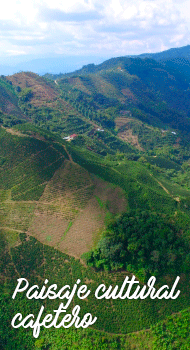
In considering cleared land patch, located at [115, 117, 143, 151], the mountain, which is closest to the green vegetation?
the mountain

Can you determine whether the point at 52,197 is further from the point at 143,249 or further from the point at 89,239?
the point at 143,249

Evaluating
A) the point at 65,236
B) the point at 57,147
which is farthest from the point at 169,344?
the point at 57,147

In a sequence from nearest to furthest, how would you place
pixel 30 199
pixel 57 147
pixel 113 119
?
pixel 30 199 < pixel 57 147 < pixel 113 119

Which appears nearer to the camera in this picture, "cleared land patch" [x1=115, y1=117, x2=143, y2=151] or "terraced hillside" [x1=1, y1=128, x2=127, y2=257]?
"terraced hillside" [x1=1, y1=128, x2=127, y2=257]

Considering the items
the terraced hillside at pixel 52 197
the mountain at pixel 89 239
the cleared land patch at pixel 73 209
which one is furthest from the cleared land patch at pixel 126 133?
the cleared land patch at pixel 73 209

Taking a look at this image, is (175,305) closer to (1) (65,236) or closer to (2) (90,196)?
(1) (65,236)

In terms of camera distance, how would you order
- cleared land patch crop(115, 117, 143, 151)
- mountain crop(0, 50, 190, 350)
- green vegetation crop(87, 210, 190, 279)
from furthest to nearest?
cleared land patch crop(115, 117, 143, 151) → green vegetation crop(87, 210, 190, 279) → mountain crop(0, 50, 190, 350)

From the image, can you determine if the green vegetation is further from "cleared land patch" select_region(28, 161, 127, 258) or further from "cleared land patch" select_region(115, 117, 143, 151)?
"cleared land patch" select_region(115, 117, 143, 151)

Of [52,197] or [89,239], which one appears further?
[52,197]

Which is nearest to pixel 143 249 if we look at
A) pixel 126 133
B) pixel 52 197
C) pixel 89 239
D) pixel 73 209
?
pixel 89 239

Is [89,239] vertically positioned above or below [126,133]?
below

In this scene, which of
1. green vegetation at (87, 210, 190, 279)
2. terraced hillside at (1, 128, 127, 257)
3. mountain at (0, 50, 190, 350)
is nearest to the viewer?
mountain at (0, 50, 190, 350)
